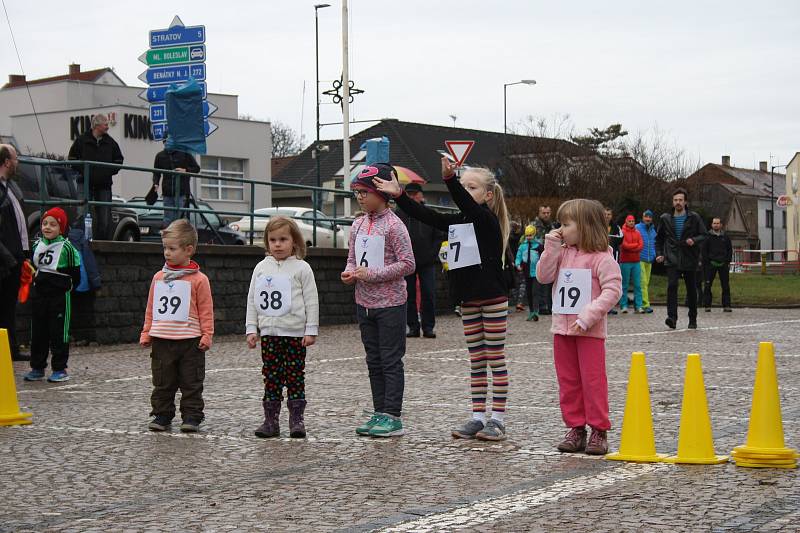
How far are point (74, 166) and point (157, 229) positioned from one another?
6.33 meters

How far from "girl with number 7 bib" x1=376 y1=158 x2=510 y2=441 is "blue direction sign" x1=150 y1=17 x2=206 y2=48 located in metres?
11.0

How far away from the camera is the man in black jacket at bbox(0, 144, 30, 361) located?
1141 centimetres

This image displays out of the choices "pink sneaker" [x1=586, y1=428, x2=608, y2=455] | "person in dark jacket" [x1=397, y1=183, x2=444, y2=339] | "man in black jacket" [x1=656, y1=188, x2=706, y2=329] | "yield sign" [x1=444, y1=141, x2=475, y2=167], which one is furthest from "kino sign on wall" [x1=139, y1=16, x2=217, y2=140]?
"pink sneaker" [x1=586, y1=428, x2=608, y2=455]

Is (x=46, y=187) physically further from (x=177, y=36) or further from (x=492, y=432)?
(x=492, y=432)

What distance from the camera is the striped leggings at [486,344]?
8227mm

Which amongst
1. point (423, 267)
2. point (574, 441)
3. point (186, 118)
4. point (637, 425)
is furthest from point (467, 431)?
point (186, 118)

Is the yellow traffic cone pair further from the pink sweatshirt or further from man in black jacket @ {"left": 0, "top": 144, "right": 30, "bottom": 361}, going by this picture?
man in black jacket @ {"left": 0, "top": 144, "right": 30, "bottom": 361}

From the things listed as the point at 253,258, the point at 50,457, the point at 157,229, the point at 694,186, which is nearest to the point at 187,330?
the point at 50,457

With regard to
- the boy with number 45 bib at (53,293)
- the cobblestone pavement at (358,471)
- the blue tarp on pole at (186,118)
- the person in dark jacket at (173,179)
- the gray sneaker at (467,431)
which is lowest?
the cobblestone pavement at (358,471)

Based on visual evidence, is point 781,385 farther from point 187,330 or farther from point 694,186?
point 694,186

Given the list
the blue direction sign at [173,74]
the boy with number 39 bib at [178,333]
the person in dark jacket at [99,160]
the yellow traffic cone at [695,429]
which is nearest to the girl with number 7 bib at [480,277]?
the yellow traffic cone at [695,429]

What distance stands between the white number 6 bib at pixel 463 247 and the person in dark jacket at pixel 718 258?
1801 cm

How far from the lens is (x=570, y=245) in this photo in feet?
26.0

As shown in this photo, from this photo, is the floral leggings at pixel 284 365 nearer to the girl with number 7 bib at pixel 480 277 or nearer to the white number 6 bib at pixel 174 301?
the white number 6 bib at pixel 174 301
